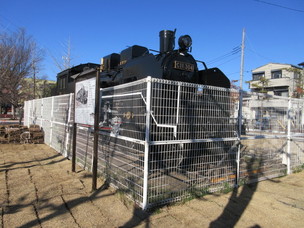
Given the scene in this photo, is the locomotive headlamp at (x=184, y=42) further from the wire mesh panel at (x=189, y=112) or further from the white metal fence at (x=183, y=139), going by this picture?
the wire mesh panel at (x=189, y=112)

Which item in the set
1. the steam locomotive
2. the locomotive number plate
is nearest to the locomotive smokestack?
the locomotive number plate

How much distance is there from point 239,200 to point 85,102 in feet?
11.0

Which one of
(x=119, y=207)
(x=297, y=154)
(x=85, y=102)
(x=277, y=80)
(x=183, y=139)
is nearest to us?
(x=119, y=207)

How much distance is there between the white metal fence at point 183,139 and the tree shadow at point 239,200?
0.04m

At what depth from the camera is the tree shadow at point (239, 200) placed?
9.28ft

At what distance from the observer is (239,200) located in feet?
11.6

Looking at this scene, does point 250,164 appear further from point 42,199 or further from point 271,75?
point 271,75

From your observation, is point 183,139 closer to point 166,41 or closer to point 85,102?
point 85,102

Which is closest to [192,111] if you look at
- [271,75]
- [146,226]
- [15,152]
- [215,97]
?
[215,97]

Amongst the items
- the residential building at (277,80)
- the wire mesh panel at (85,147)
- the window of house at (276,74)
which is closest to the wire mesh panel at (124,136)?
the wire mesh panel at (85,147)

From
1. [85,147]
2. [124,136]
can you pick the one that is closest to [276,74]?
[85,147]

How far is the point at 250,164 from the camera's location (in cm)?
480

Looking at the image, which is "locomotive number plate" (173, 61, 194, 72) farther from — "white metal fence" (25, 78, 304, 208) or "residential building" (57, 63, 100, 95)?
"residential building" (57, 63, 100, 95)

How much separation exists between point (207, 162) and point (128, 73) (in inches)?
131
